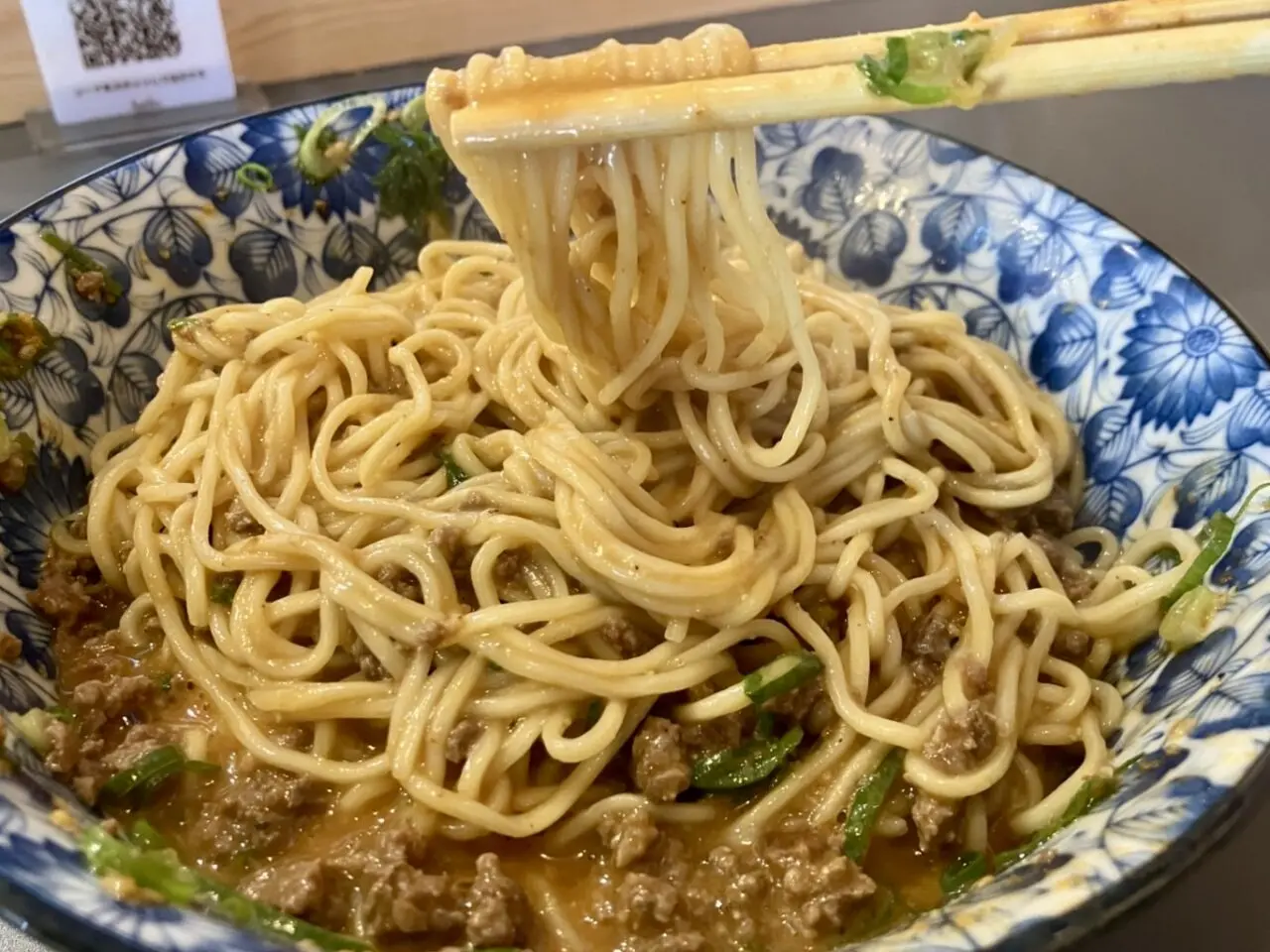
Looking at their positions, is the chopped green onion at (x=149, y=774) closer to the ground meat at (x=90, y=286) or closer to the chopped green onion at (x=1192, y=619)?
the ground meat at (x=90, y=286)

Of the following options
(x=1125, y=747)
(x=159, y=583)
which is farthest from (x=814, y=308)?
(x=159, y=583)

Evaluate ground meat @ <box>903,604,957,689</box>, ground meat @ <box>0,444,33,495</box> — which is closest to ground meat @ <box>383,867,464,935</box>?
ground meat @ <box>903,604,957,689</box>

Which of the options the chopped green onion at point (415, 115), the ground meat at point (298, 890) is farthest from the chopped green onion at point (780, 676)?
the chopped green onion at point (415, 115)

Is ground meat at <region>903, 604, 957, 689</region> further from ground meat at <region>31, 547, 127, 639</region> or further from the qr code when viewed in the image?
the qr code

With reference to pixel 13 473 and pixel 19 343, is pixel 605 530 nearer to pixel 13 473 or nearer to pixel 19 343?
pixel 13 473

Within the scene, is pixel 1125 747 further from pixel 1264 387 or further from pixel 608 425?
pixel 608 425

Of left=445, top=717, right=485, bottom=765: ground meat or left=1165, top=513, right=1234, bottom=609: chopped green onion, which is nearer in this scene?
left=445, top=717, right=485, bottom=765: ground meat
